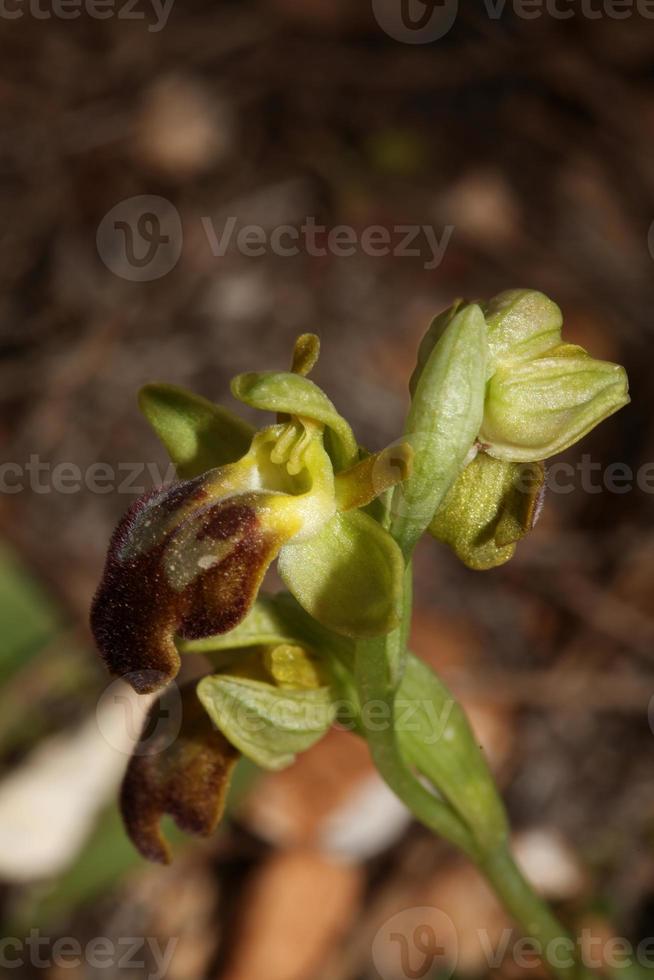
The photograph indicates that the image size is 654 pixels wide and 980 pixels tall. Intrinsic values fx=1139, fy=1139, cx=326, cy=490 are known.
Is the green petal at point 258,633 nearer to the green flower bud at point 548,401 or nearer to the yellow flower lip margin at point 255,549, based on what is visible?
the yellow flower lip margin at point 255,549

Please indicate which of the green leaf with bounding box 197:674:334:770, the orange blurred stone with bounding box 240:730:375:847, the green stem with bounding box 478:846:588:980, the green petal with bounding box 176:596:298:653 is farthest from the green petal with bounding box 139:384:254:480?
the orange blurred stone with bounding box 240:730:375:847

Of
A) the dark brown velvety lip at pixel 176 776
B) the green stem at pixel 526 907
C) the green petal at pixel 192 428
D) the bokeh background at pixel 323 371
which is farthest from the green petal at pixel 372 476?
the bokeh background at pixel 323 371

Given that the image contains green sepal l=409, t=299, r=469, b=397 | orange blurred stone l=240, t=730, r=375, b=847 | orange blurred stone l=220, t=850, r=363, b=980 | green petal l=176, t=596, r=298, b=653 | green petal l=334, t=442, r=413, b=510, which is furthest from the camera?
orange blurred stone l=240, t=730, r=375, b=847

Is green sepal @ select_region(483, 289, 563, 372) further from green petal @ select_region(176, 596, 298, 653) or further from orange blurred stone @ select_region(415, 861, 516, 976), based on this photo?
orange blurred stone @ select_region(415, 861, 516, 976)

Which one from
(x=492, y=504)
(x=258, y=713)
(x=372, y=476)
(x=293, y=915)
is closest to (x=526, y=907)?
(x=258, y=713)

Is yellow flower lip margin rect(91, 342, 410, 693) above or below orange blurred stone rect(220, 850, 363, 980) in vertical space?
above

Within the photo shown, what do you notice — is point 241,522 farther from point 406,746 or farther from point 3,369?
point 3,369

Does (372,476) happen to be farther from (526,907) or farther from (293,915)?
(293,915)
